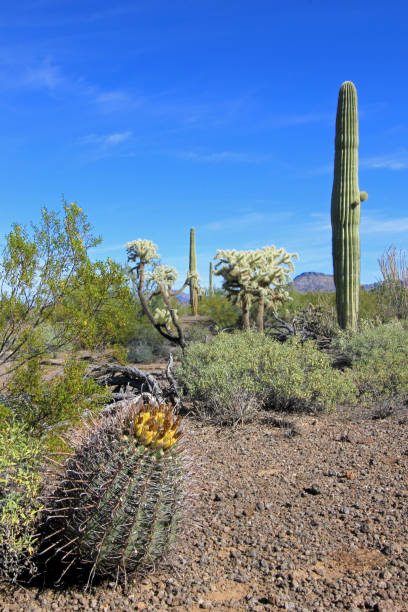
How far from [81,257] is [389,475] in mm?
3916

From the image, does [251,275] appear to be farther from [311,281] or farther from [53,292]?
[311,281]

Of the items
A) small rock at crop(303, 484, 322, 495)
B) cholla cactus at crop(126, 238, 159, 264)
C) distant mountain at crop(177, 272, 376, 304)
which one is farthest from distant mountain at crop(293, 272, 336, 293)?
small rock at crop(303, 484, 322, 495)

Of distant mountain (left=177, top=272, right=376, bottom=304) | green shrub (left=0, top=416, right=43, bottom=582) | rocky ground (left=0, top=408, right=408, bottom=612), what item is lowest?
rocky ground (left=0, top=408, right=408, bottom=612)

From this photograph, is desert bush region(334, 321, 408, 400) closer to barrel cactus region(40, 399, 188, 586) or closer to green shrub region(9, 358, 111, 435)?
green shrub region(9, 358, 111, 435)

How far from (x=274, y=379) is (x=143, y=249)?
7276 millimetres

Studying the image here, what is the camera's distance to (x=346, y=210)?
1627cm

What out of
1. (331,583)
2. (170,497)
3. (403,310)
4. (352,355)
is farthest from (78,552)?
(403,310)

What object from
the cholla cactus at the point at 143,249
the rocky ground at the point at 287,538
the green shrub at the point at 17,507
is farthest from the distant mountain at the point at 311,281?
the green shrub at the point at 17,507

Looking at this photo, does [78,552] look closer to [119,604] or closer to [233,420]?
[119,604]

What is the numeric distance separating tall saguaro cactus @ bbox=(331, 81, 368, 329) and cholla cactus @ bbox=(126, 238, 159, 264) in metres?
5.62

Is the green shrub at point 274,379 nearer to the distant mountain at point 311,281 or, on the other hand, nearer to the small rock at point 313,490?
the small rock at point 313,490

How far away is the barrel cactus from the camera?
328 cm

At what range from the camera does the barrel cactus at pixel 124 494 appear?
328cm

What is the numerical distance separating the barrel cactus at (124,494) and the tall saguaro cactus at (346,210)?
43.1ft
